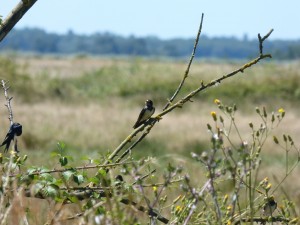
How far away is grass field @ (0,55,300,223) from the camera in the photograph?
17167 mm

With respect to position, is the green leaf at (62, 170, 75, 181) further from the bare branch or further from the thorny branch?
the bare branch

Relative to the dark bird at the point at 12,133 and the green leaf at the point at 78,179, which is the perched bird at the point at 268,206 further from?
the dark bird at the point at 12,133

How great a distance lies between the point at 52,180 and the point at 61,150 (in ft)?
0.48

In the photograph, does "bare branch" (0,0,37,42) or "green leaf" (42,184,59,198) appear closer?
"green leaf" (42,184,59,198)

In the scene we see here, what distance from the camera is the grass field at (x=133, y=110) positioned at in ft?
→ 56.3

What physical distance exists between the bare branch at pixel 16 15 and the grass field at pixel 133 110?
23.7 feet

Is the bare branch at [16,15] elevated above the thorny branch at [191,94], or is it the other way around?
the bare branch at [16,15]

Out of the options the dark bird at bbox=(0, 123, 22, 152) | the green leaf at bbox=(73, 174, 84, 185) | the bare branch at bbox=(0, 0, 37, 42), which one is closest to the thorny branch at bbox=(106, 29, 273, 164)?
the green leaf at bbox=(73, 174, 84, 185)

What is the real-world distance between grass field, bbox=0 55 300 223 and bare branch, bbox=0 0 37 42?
23.7 ft

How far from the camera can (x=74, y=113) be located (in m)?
22.8

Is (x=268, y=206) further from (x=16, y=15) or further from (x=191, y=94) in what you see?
(x=16, y=15)

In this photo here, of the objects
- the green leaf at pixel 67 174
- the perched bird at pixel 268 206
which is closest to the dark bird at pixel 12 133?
the green leaf at pixel 67 174

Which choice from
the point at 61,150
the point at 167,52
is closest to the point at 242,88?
the point at 61,150

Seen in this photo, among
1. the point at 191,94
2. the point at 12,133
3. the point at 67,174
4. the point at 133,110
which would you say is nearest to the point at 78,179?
the point at 67,174
